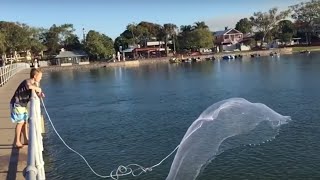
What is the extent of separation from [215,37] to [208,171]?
544 feet

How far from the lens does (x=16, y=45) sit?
128 metres

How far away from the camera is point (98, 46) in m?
142

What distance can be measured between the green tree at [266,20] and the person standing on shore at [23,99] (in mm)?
164906

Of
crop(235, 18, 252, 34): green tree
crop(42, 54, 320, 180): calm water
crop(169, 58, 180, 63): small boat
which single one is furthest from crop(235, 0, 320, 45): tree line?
crop(42, 54, 320, 180): calm water

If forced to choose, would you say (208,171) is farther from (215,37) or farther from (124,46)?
(215,37)

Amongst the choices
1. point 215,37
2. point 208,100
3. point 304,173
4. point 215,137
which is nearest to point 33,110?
point 215,137

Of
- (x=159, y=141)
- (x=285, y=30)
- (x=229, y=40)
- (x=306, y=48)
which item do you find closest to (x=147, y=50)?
(x=229, y=40)

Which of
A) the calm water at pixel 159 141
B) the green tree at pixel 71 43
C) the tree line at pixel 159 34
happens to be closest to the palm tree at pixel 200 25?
the tree line at pixel 159 34

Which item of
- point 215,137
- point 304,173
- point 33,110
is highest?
point 33,110

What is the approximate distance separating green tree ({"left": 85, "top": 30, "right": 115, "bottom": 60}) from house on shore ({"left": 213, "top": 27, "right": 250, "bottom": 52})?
4742 centimetres

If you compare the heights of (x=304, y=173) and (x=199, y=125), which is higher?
(x=199, y=125)

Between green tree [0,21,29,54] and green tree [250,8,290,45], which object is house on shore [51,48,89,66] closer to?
green tree [0,21,29,54]

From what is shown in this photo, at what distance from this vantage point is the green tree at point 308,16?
178m

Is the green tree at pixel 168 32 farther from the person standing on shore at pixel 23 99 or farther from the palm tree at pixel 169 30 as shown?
the person standing on shore at pixel 23 99
